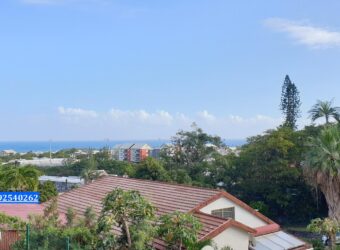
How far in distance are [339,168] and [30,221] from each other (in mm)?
22268

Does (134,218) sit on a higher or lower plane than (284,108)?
lower

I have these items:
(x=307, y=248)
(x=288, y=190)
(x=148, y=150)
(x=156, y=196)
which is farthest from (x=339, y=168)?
(x=148, y=150)

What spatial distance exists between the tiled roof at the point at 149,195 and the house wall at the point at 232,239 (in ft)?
5.38

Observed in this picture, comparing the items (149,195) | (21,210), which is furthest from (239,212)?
(21,210)

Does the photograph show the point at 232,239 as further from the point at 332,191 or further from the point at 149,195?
the point at 332,191

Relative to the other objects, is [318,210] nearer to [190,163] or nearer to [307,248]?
[190,163]

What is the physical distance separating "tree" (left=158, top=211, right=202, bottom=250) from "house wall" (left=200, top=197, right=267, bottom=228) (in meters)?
3.17

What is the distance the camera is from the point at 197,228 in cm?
1269

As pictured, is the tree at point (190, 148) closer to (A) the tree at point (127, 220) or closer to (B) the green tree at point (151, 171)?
(B) the green tree at point (151, 171)

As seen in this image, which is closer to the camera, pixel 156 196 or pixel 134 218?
pixel 134 218

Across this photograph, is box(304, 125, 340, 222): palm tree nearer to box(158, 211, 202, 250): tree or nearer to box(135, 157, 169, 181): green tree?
box(135, 157, 169, 181): green tree

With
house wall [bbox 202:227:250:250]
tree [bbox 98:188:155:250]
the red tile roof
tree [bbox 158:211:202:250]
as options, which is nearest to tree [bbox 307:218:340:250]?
the red tile roof

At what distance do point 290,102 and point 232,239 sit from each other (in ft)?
152

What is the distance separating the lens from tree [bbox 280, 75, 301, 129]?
192 feet
